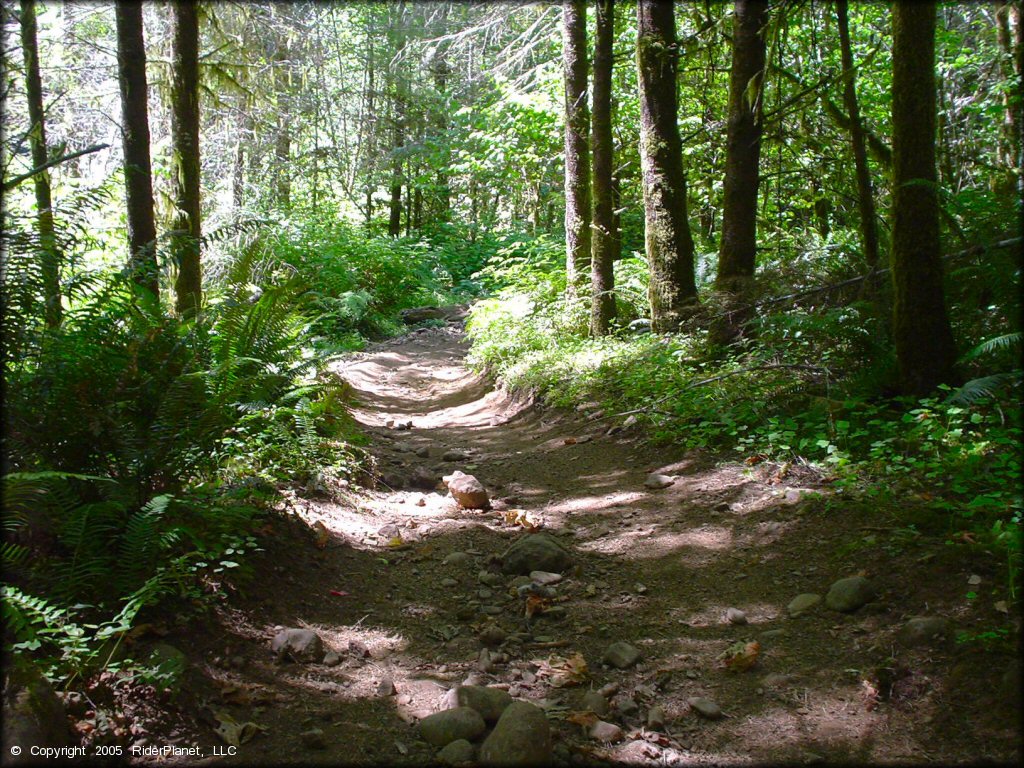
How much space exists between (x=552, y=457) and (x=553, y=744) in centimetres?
417

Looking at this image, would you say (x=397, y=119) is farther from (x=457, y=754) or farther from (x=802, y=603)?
(x=457, y=754)

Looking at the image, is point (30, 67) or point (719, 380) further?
Answer: point (30, 67)

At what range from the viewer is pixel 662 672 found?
3031 millimetres

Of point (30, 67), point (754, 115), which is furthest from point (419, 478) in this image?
point (30, 67)

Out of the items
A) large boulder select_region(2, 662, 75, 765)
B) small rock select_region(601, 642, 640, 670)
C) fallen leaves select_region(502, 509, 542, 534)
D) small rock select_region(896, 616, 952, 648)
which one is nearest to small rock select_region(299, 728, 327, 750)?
large boulder select_region(2, 662, 75, 765)

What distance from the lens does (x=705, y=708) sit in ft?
8.92

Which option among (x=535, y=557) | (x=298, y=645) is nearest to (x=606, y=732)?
(x=298, y=645)

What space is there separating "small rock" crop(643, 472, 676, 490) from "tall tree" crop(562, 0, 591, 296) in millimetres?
5709

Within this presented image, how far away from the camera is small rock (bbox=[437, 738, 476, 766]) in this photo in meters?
2.41

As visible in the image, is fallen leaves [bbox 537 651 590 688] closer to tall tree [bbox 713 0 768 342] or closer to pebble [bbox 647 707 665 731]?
pebble [bbox 647 707 665 731]

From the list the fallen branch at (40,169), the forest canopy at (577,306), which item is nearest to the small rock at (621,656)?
the forest canopy at (577,306)

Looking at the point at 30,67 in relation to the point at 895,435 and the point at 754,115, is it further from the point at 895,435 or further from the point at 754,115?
the point at 895,435

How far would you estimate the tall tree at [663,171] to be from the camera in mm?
8133

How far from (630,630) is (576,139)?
849 centimetres
